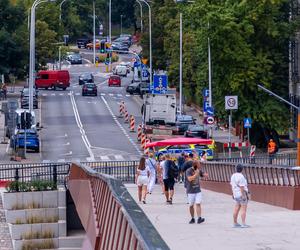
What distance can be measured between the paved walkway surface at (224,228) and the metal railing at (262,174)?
2.50 feet

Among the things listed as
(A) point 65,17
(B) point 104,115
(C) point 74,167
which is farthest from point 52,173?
(A) point 65,17

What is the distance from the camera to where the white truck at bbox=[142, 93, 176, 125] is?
256ft

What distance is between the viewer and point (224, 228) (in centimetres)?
2662

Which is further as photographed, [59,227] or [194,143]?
[194,143]

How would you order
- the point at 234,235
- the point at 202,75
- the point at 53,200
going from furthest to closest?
the point at 202,75, the point at 53,200, the point at 234,235

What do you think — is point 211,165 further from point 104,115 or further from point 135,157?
point 104,115

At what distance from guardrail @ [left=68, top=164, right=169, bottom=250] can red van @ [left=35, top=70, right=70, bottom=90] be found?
82.0 m

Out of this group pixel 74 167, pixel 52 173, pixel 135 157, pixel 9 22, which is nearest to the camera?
pixel 74 167

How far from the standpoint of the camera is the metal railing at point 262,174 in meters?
32.3

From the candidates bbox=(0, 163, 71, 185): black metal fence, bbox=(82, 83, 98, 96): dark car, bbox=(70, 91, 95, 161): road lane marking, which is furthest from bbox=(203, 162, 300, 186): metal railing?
bbox=(82, 83, 98, 96): dark car

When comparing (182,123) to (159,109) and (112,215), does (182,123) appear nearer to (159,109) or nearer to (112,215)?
(159,109)

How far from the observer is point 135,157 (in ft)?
217

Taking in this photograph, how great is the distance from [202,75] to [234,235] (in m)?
51.5

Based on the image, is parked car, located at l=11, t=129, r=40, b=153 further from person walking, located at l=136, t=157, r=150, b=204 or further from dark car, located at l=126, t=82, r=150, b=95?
dark car, located at l=126, t=82, r=150, b=95
